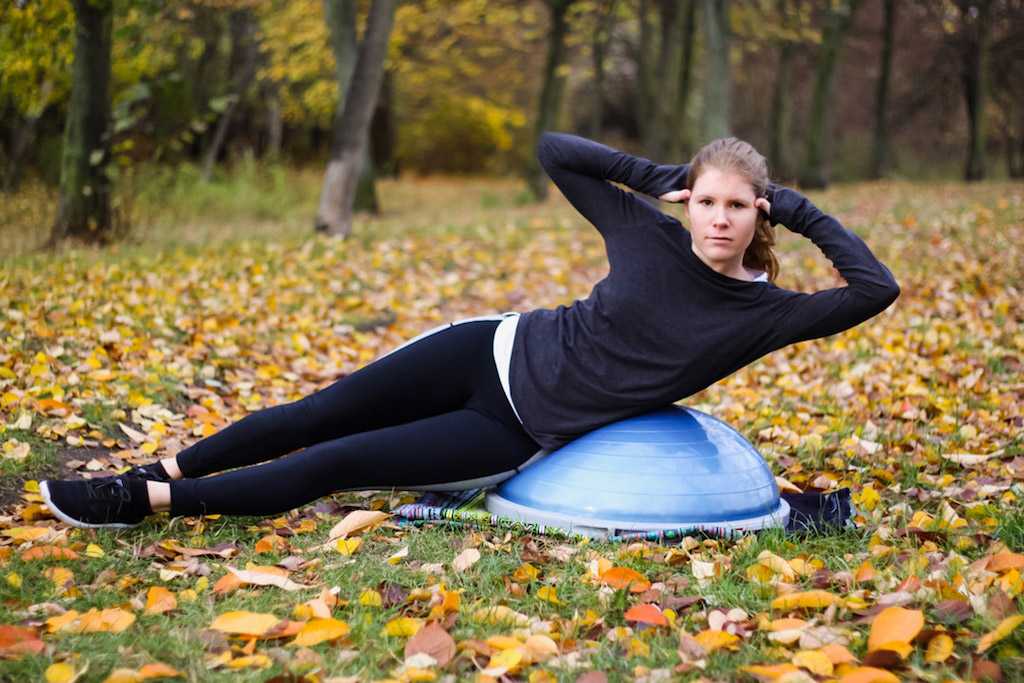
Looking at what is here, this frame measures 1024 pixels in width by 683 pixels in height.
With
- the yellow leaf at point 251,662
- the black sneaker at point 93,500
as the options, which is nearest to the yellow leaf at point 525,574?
the yellow leaf at point 251,662

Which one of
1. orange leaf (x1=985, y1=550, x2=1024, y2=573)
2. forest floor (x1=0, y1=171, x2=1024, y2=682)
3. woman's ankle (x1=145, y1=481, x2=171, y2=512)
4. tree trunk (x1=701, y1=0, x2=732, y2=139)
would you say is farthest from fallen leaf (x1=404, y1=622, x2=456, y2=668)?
tree trunk (x1=701, y1=0, x2=732, y2=139)

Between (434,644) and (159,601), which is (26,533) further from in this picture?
(434,644)

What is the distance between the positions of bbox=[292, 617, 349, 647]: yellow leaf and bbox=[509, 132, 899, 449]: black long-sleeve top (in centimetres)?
122

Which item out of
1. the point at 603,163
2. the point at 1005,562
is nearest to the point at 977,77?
the point at 603,163

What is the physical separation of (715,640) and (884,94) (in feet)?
72.3

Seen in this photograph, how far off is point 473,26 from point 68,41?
1381cm

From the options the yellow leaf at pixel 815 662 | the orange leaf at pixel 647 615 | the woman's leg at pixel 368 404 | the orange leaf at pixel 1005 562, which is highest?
the woman's leg at pixel 368 404

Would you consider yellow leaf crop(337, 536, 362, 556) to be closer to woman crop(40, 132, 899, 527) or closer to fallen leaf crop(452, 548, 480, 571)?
woman crop(40, 132, 899, 527)

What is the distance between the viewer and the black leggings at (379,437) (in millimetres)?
3617

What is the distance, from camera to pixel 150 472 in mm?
3715

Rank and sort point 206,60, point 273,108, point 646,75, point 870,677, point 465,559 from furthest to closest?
point 273,108
point 206,60
point 646,75
point 465,559
point 870,677

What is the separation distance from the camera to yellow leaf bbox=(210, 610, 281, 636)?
275 cm

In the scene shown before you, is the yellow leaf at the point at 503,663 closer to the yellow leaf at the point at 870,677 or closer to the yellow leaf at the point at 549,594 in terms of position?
the yellow leaf at the point at 549,594

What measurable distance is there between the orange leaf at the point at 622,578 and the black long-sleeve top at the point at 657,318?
0.68 meters
